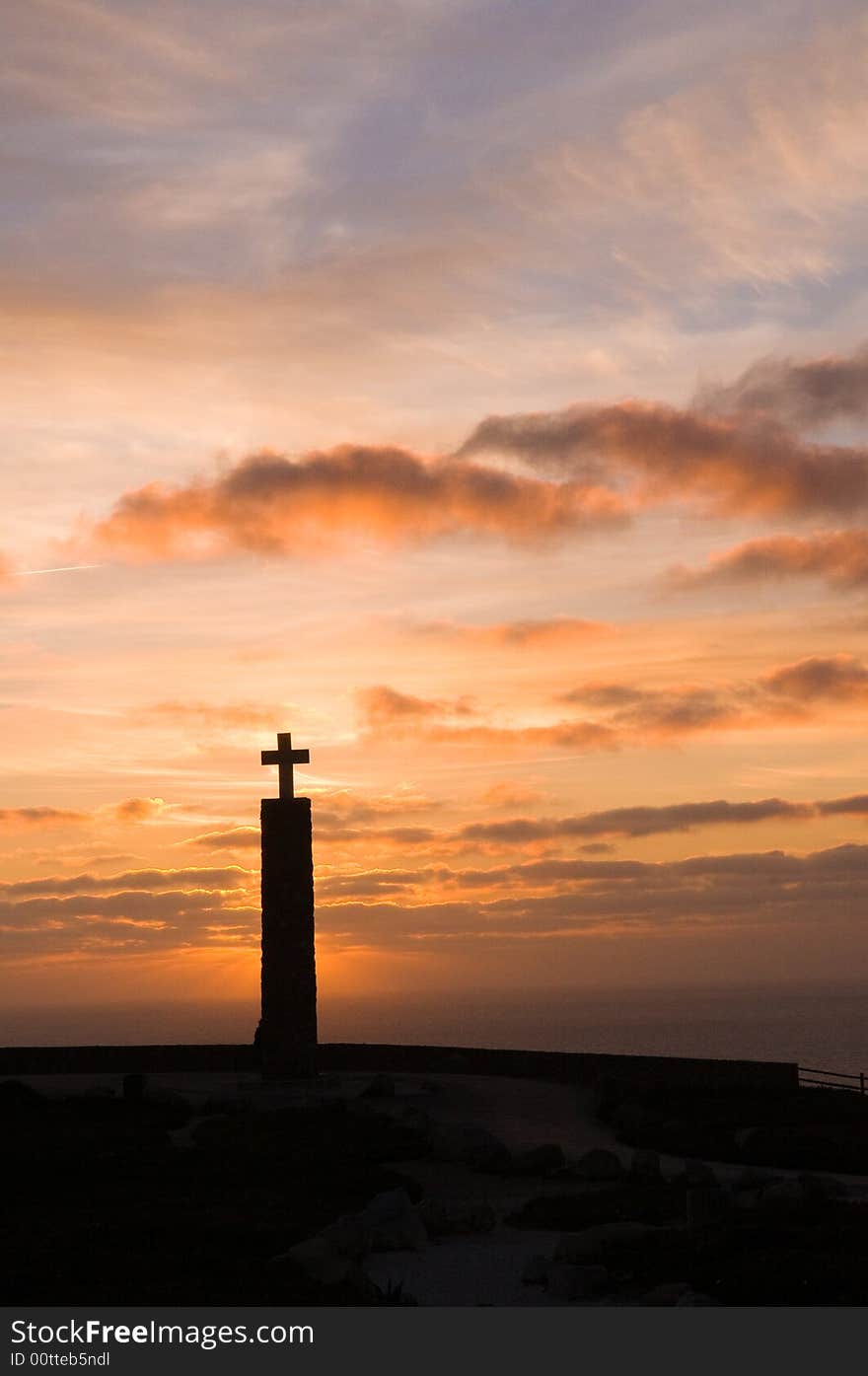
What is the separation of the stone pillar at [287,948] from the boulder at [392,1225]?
47.6 feet

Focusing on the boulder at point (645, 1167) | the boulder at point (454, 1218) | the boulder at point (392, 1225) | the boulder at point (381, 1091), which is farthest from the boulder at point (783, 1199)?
the boulder at point (381, 1091)

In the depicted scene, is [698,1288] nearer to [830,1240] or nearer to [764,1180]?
[830,1240]

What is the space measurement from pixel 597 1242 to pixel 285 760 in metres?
18.8

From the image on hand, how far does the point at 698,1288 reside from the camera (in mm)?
16000

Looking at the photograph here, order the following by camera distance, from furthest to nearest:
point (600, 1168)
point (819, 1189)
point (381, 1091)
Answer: point (381, 1091), point (600, 1168), point (819, 1189)

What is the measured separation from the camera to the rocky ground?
54.0ft

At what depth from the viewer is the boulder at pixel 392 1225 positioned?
1891 centimetres

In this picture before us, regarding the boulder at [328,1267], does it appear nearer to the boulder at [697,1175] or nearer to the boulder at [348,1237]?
the boulder at [348,1237]

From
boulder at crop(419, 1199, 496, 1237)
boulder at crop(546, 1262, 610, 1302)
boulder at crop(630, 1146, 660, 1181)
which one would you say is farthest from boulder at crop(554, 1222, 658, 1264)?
boulder at crop(630, 1146, 660, 1181)

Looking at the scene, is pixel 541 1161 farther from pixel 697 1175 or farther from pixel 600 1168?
pixel 697 1175

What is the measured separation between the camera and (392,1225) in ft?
62.7

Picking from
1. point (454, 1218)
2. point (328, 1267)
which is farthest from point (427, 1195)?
point (328, 1267)
